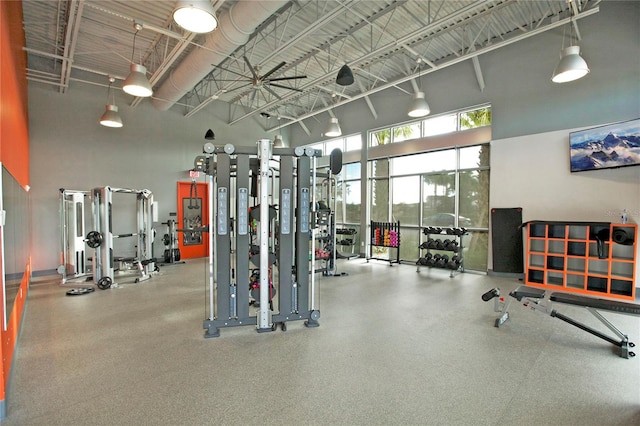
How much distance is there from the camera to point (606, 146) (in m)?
5.52

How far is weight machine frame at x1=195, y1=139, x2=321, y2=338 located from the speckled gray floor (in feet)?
0.73

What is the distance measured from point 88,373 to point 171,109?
28.2ft

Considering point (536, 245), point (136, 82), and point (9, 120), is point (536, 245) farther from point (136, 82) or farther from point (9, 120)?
point (9, 120)

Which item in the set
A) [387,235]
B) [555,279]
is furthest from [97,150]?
[555,279]

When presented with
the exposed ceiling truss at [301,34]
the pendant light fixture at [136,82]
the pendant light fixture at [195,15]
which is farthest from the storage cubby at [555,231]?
the pendant light fixture at [136,82]

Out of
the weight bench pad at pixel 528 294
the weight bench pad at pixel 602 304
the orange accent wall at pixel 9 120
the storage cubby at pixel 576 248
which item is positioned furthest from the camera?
the storage cubby at pixel 576 248

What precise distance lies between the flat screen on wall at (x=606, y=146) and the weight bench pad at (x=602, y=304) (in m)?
3.45

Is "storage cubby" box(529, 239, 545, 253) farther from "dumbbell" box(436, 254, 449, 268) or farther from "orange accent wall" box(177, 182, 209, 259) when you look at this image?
"orange accent wall" box(177, 182, 209, 259)

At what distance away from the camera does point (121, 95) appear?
8.62m

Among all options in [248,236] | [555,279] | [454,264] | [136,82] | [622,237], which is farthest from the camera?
[454,264]

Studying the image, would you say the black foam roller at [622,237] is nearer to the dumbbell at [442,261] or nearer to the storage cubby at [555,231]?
the storage cubby at [555,231]

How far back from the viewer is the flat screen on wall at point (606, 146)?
17.3 ft

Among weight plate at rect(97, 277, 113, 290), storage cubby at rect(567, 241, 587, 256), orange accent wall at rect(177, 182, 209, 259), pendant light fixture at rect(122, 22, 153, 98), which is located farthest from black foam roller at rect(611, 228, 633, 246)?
orange accent wall at rect(177, 182, 209, 259)

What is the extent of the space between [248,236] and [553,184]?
6195 mm
